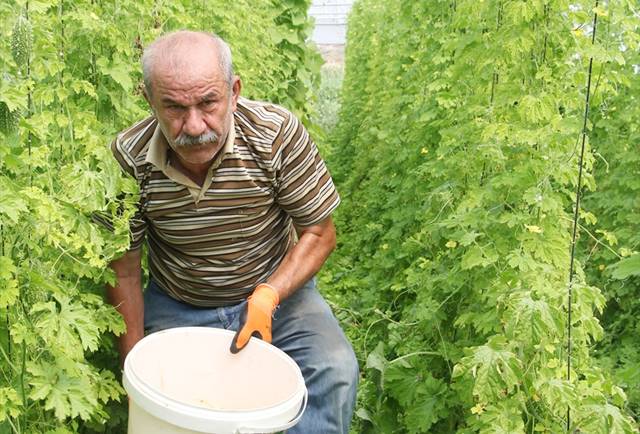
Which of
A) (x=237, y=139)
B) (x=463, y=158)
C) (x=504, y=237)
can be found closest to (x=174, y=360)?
(x=237, y=139)

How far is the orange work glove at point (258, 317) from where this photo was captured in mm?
2648

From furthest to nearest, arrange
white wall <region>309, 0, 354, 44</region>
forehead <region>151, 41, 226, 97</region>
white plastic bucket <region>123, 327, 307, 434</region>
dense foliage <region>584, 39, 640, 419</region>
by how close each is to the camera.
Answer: white wall <region>309, 0, 354, 44</region> < dense foliage <region>584, 39, 640, 419</region> < forehead <region>151, 41, 226, 97</region> < white plastic bucket <region>123, 327, 307, 434</region>

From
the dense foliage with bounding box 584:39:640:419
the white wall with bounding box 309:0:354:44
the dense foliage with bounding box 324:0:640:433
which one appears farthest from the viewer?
the white wall with bounding box 309:0:354:44

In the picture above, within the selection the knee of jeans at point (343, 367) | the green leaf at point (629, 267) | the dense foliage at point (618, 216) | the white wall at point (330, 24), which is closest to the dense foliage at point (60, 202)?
the knee of jeans at point (343, 367)

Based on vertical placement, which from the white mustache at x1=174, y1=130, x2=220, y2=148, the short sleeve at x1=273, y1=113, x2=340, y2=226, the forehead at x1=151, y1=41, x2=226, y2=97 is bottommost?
the short sleeve at x1=273, y1=113, x2=340, y2=226

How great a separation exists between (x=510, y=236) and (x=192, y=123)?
125cm

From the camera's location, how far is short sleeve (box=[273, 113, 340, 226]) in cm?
307

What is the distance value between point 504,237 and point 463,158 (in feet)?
1.99

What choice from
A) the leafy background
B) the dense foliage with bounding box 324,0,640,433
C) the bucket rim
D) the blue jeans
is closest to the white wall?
the dense foliage with bounding box 324,0,640,433

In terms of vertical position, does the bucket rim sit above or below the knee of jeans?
above

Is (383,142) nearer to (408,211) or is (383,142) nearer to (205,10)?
(408,211)

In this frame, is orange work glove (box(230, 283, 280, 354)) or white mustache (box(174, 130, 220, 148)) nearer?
orange work glove (box(230, 283, 280, 354))

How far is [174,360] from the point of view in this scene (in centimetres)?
265

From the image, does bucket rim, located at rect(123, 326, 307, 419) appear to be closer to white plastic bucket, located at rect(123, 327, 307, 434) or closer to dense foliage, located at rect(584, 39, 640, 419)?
white plastic bucket, located at rect(123, 327, 307, 434)
